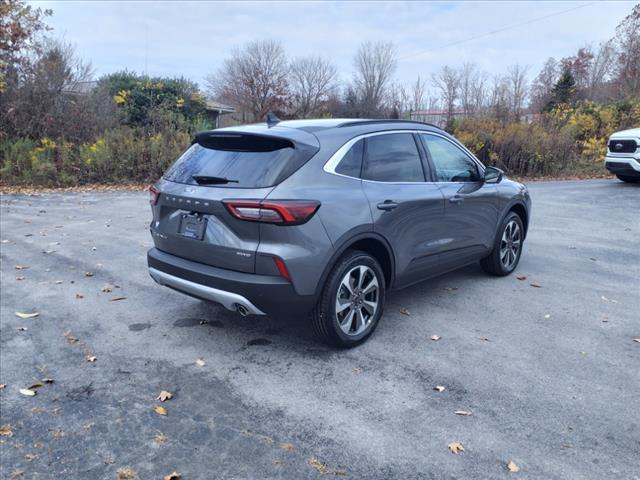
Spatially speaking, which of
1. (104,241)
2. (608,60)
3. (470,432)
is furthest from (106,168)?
(608,60)

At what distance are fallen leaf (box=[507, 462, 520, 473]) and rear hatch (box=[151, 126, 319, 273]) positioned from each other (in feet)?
6.48

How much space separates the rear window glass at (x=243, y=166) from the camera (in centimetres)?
365

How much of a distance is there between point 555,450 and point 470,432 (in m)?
0.46

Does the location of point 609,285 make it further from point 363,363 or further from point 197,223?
point 197,223

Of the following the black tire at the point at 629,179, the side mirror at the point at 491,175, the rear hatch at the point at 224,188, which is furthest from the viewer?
the black tire at the point at 629,179

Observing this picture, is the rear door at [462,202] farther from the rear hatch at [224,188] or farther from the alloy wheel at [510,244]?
the rear hatch at [224,188]

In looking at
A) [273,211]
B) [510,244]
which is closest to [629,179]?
[510,244]

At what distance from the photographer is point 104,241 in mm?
7629

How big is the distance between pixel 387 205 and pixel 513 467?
212 centimetres

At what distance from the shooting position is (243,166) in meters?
3.79

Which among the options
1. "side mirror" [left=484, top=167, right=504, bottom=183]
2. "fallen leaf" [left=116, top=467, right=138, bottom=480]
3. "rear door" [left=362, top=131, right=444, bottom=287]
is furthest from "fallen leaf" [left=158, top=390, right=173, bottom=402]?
"side mirror" [left=484, top=167, right=504, bottom=183]

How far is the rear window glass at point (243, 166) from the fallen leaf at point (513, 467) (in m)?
2.24

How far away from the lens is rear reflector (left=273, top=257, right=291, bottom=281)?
11.5ft

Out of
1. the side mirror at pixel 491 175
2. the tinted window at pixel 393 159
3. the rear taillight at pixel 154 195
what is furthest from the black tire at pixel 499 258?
the rear taillight at pixel 154 195
